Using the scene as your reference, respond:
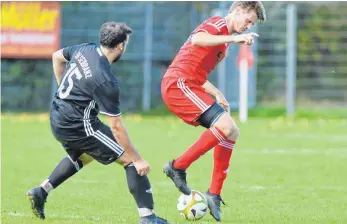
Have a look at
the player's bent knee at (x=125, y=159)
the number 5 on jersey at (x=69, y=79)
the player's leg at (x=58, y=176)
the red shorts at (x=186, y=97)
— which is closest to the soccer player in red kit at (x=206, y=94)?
the red shorts at (x=186, y=97)

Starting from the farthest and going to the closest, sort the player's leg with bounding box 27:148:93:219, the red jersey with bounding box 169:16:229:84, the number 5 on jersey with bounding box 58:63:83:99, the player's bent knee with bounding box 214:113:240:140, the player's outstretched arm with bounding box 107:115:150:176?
1. the red jersey with bounding box 169:16:229:84
2. the player's bent knee with bounding box 214:113:240:140
3. the player's leg with bounding box 27:148:93:219
4. the number 5 on jersey with bounding box 58:63:83:99
5. the player's outstretched arm with bounding box 107:115:150:176

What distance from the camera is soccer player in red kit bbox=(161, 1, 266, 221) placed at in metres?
8.26

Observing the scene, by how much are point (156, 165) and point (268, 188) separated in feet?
8.62

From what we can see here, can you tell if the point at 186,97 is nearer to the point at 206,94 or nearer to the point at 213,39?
the point at 206,94

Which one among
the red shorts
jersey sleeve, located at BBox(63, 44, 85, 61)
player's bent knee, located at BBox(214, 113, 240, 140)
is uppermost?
jersey sleeve, located at BBox(63, 44, 85, 61)

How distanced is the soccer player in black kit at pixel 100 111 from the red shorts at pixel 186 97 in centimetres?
108

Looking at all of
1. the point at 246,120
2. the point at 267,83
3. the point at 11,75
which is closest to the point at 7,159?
the point at 246,120

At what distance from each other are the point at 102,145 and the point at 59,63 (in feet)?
3.41

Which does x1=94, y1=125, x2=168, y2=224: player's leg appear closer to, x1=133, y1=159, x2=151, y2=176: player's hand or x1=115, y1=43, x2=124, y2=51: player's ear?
x1=133, y1=159, x2=151, y2=176: player's hand

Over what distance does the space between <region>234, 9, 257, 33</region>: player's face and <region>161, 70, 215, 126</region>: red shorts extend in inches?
25.3

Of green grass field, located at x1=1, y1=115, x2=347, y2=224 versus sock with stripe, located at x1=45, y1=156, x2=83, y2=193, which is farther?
green grass field, located at x1=1, y1=115, x2=347, y2=224

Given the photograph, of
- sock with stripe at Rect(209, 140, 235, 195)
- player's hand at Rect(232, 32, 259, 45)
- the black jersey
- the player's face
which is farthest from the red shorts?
the black jersey

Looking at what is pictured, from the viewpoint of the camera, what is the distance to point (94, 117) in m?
7.63

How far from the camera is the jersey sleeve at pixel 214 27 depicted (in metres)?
8.27
